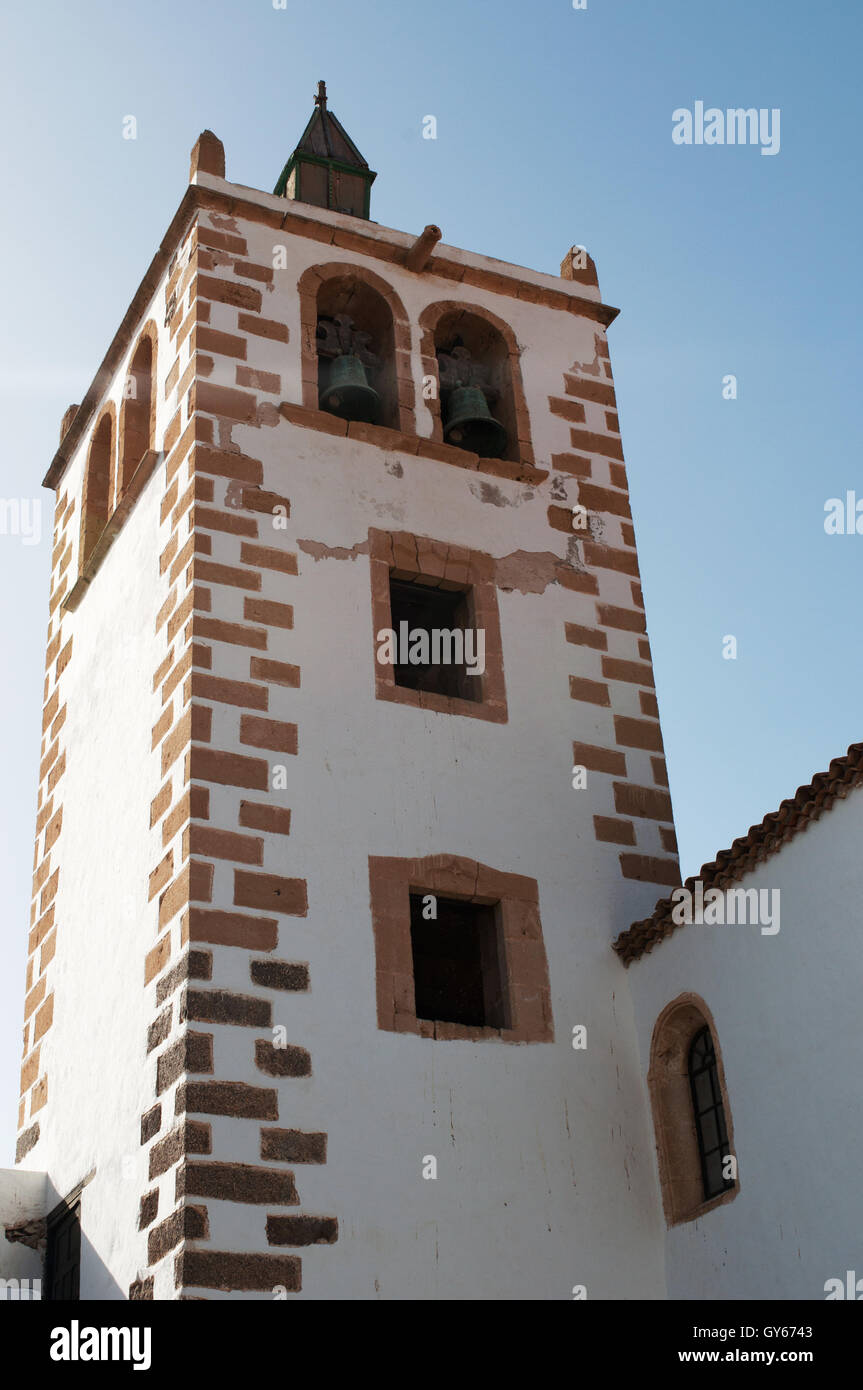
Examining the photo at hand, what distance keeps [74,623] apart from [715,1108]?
585 cm

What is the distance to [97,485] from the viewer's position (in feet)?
44.4

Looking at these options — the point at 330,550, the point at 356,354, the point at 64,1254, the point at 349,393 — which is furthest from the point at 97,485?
the point at 64,1254

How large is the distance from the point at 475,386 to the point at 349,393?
1.22m

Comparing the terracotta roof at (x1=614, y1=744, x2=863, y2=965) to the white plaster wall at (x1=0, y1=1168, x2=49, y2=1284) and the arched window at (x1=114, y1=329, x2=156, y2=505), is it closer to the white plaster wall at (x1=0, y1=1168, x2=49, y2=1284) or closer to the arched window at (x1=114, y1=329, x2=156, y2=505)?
the white plaster wall at (x1=0, y1=1168, x2=49, y2=1284)

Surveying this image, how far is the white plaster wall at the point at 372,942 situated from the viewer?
349 inches

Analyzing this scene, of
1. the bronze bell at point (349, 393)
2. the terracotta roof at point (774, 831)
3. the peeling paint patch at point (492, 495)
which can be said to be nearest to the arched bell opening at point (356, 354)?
the bronze bell at point (349, 393)

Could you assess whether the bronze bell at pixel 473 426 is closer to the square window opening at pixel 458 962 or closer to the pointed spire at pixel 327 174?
the pointed spire at pixel 327 174

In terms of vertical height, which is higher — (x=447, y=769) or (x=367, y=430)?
(x=367, y=430)

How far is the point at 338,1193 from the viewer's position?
873cm

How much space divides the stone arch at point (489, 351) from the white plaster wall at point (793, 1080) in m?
4.33

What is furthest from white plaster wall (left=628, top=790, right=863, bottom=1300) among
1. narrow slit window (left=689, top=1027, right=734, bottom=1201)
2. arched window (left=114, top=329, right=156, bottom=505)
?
arched window (left=114, top=329, right=156, bottom=505)
